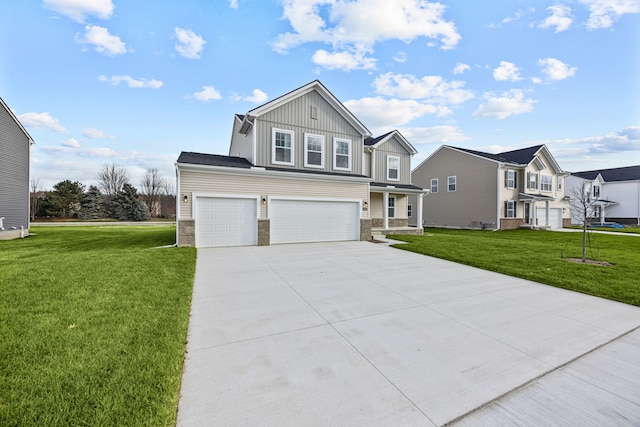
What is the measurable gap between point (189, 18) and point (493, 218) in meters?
23.8

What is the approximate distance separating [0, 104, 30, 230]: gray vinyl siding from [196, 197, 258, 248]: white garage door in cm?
1191

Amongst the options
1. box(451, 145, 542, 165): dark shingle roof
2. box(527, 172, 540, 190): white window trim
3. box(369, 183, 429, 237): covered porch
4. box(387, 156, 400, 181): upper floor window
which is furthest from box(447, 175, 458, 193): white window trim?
box(387, 156, 400, 181): upper floor window

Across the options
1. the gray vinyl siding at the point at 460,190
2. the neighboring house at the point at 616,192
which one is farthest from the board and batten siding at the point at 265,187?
the neighboring house at the point at 616,192

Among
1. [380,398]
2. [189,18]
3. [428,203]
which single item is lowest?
[380,398]

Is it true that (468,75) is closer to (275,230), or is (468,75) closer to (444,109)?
(444,109)

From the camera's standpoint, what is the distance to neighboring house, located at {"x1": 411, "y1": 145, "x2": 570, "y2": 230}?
21.9m

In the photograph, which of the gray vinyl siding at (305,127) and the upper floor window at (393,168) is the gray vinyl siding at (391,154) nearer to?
the upper floor window at (393,168)

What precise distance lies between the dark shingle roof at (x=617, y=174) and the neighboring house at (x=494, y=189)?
14.3m

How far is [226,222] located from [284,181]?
307cm

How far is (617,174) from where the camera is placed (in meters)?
34.2

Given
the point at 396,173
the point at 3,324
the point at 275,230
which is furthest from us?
the point at 396,173

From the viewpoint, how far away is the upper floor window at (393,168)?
17.8 meters

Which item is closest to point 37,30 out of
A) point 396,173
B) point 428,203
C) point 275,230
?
point 275,230

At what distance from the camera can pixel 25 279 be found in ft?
17.9
